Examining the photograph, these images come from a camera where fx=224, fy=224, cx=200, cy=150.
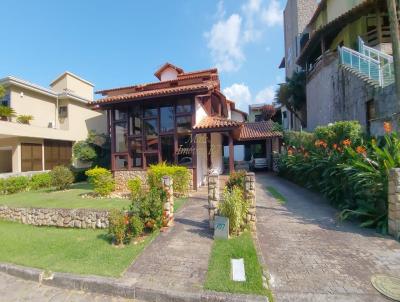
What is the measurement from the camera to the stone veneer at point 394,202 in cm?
521

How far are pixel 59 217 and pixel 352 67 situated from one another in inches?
611

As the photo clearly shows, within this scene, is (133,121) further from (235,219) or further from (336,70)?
(336,70)

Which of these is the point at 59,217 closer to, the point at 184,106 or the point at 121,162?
the point at 121,162

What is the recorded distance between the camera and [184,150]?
11.8 metres

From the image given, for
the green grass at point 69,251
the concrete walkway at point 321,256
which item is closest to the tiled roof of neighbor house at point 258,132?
the concrete walkway at point 321,256

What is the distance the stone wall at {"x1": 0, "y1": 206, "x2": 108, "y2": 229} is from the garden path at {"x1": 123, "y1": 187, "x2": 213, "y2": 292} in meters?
2.59

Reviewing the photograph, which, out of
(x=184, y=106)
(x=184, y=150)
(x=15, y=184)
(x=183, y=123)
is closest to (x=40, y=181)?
(x=15, y=184)

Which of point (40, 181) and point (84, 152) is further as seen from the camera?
point (84, 152)

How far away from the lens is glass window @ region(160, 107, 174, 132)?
12195mm

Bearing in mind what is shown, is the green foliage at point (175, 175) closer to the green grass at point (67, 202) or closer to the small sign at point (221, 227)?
the green grass at point (67, 202)

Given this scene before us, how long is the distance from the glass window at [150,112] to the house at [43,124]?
4.96m

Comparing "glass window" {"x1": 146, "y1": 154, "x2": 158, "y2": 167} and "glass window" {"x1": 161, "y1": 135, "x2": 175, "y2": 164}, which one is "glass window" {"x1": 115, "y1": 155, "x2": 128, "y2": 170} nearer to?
"glass window" {"x1": 146, "y1": 154, "x2": 158, "y2": 167}

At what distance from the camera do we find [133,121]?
12.9 meters

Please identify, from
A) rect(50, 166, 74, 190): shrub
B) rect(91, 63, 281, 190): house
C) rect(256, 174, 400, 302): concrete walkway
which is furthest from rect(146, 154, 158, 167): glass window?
rect(256, 174, 400, 302): concrete walkway
